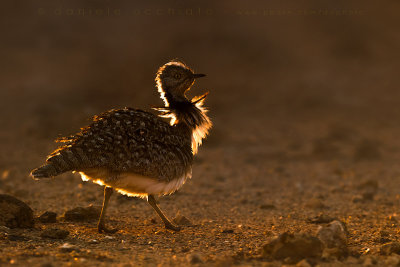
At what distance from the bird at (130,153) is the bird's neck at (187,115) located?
1 centimetres

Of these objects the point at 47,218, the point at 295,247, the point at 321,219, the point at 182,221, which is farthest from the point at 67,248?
the point at 321,219

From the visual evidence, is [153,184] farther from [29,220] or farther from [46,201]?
[46,201]

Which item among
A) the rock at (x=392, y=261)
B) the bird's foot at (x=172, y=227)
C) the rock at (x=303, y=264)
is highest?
the rock at (x=303, y=264)

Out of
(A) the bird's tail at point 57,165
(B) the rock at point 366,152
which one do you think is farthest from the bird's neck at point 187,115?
(B) the rock at point 366,152

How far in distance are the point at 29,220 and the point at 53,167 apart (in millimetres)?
1051

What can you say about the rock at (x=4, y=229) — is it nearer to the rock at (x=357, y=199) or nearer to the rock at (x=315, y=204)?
the rock at (x=315, y=204)

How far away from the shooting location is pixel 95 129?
5.31 m

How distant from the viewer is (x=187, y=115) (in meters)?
6.21

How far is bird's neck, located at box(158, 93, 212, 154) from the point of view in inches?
244

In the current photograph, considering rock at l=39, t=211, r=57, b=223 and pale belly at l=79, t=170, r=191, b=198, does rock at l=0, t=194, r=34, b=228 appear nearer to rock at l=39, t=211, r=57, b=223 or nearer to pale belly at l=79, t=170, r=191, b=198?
rock at l=39, t=211, r=57, b=223

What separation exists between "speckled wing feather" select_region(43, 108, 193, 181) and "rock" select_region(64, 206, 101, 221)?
1.13 meters

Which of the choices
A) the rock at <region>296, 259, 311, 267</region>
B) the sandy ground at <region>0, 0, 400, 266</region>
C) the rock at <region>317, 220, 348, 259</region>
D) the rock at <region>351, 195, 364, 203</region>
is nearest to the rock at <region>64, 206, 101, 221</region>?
the sandy ground at <region>0, 0, 400, 266</region>

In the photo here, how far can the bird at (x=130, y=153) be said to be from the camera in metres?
5.04

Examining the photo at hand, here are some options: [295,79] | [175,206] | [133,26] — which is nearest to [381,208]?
[175,206]
